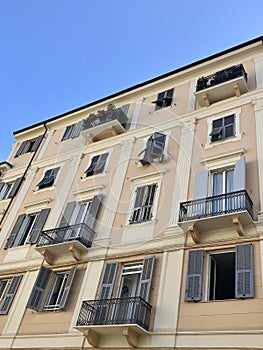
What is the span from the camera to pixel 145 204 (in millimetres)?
14609

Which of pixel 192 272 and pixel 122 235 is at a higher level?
pixel 122 235

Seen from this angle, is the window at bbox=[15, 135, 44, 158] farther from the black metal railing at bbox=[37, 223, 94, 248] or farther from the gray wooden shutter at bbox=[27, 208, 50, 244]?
the black metal railing at bbox=[37, 223, 94, 248]

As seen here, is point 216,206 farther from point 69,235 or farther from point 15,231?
point 15,231

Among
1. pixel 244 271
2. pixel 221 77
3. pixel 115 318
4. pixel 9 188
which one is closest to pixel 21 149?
pixel 9 188

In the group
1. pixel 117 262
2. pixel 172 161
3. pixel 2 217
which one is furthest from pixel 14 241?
pixel 172 161

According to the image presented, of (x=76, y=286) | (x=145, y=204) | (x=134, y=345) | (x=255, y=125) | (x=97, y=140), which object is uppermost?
(x=97, y=140)

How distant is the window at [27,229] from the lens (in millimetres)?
16469

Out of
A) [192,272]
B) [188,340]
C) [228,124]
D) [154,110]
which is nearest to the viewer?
[188,340]

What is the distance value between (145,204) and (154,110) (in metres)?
6.30

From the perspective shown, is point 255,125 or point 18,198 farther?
point 18,198

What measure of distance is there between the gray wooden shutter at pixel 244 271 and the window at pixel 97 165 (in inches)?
327

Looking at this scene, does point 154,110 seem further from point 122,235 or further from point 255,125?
point 122,235

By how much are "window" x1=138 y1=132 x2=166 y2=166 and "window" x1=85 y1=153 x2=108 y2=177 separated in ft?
6.47

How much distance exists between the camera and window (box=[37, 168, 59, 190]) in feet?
62.4
